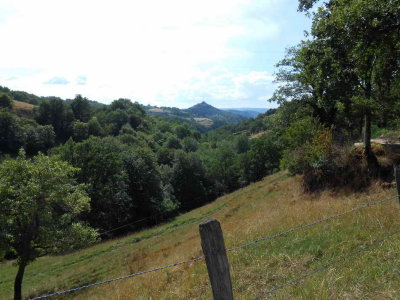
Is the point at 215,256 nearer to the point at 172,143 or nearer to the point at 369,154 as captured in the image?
the point at 369,154

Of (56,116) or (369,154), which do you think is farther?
(56,116)

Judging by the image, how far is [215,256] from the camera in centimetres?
315

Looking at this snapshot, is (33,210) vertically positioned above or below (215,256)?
below

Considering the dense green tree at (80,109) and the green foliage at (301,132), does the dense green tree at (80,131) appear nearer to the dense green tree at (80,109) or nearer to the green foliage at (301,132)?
the dense green tree at (80,109)

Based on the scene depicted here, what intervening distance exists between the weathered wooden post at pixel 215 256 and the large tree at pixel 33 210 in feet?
44.3

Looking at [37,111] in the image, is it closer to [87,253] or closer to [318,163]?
[87,253]

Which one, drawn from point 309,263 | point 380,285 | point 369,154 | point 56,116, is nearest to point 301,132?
point 369,154

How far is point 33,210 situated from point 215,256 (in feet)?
44.7

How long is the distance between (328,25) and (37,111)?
340 feet

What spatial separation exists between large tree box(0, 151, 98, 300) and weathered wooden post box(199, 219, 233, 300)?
532 inches

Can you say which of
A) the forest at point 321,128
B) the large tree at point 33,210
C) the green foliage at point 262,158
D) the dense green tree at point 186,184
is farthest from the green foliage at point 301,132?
the green foliage at point 262,158

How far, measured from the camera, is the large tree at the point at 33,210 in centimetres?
1473

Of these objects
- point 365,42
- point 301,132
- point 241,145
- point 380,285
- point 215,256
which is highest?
point 365,42

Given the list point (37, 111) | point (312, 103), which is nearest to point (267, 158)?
point (312, 103)
